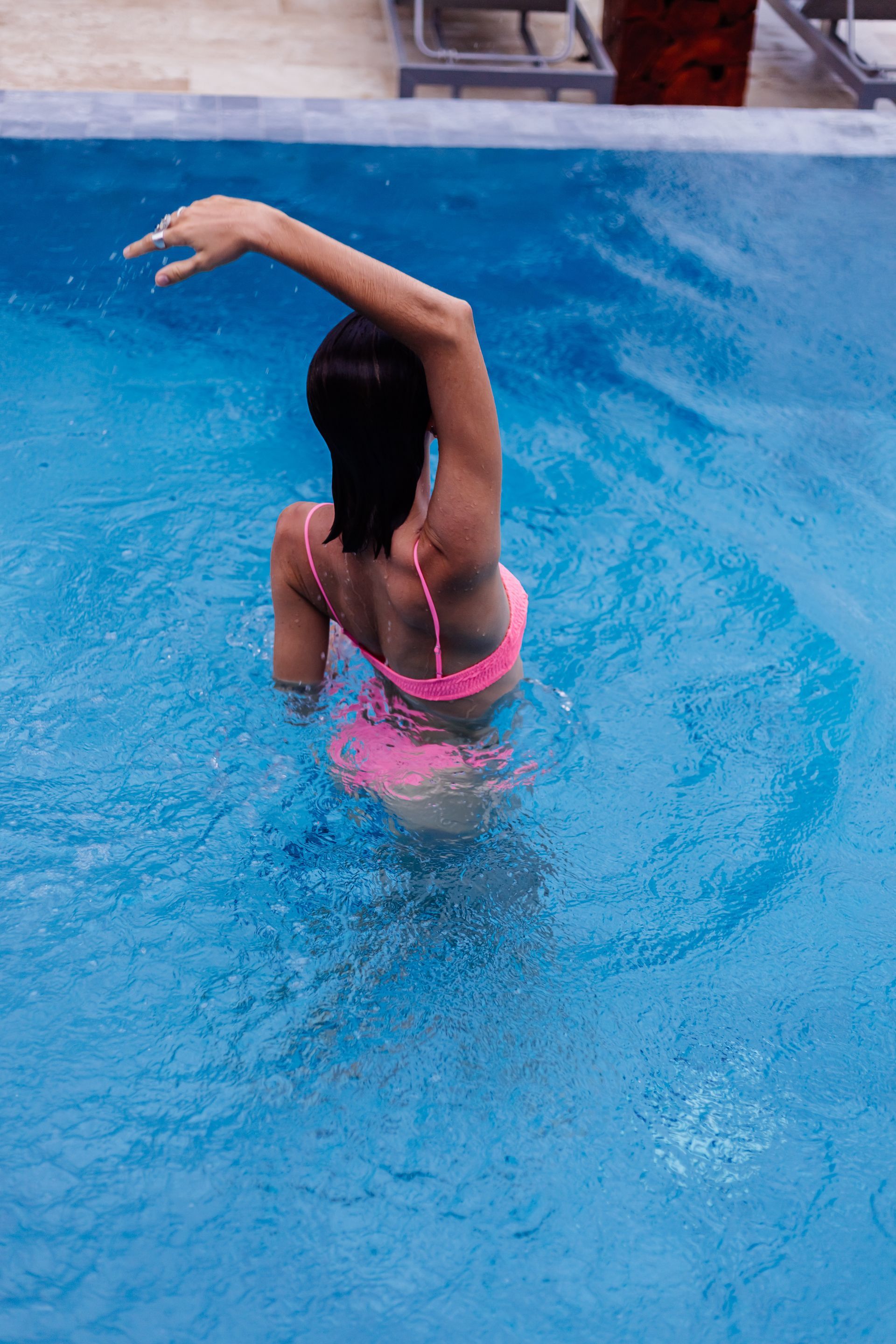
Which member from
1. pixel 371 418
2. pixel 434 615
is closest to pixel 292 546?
pixel 434 615

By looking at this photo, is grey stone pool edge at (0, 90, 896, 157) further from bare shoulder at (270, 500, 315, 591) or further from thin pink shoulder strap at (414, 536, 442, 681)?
thin pink shoulder strap at (414, 536, 442, 681)

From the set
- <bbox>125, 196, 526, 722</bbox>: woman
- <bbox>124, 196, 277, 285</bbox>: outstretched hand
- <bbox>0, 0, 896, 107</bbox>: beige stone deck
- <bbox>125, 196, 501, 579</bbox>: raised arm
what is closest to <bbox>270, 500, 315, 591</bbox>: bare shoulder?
<bbox>125, 196, 526, 722</bbox>: woman

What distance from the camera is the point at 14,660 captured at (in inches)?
145

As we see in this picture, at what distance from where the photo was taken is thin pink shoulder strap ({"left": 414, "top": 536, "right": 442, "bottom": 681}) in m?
2.15

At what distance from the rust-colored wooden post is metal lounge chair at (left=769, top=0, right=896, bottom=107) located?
2.50 feet

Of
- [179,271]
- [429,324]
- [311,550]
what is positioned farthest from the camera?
[311,550]

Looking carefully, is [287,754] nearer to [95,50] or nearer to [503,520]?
[503,520]

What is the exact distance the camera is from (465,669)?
8.11ft

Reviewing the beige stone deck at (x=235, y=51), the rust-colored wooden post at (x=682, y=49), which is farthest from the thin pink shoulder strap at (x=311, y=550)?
the rust-colored wooden post at (x=682, y=49)

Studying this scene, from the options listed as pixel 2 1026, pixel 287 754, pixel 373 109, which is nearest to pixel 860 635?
pixel 287 754

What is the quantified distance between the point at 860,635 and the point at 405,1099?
2.34 metres

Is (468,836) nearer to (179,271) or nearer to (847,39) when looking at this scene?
(179,271)

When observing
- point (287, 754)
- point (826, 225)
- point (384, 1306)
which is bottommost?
point (384, 1306)

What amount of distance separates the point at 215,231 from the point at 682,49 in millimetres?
6192
